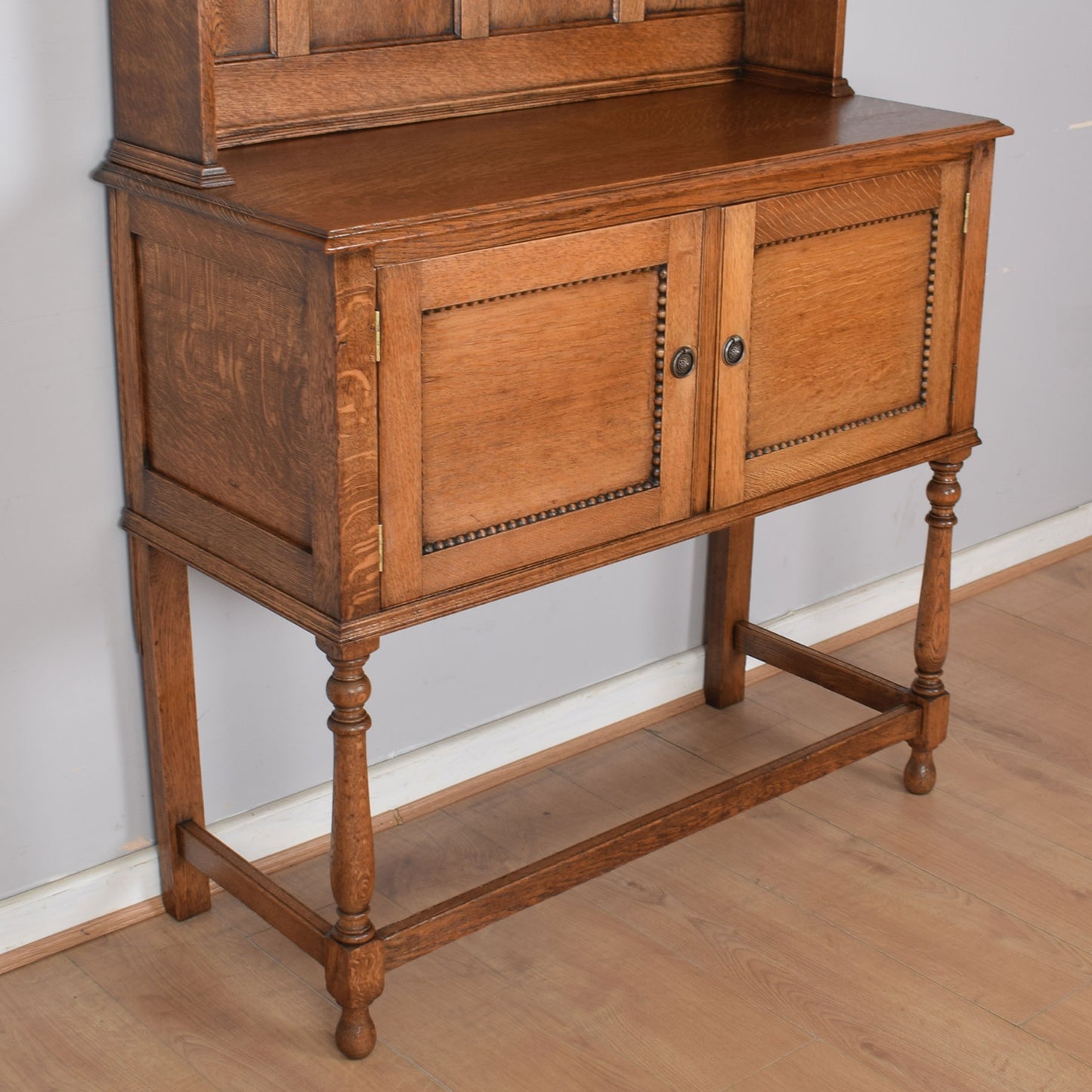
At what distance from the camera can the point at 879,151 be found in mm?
2195

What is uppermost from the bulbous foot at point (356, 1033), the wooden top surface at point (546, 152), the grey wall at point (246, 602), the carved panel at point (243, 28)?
the carved panel at point (243, 28)

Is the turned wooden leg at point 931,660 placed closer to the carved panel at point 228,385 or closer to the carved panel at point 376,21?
the carved panel at point 376,21

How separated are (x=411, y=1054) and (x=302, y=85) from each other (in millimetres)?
1311

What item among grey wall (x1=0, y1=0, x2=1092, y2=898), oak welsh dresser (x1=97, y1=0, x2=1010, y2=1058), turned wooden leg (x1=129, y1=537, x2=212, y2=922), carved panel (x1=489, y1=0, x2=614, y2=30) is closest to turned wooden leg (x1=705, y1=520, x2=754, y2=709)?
grey wall (x1=0, y1=0, x2=1092, y2=898)

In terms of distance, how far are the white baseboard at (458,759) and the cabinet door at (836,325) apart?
79cm

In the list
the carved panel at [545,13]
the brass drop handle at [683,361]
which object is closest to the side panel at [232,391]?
the brass drop handle at [683,361]

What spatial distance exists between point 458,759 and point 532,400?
1.00 metres

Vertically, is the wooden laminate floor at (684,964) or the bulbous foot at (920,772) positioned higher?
the bulbous foot at (920,772)

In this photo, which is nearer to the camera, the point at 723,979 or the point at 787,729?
the point at 723,979

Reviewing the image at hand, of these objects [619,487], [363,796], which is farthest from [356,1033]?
[619,487]

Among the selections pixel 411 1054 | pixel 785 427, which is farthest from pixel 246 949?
pixel 785 427

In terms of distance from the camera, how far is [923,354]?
242 centimetres

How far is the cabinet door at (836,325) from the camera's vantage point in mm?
2137

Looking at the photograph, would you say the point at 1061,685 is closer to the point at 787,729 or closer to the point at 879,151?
the point at 787,729
